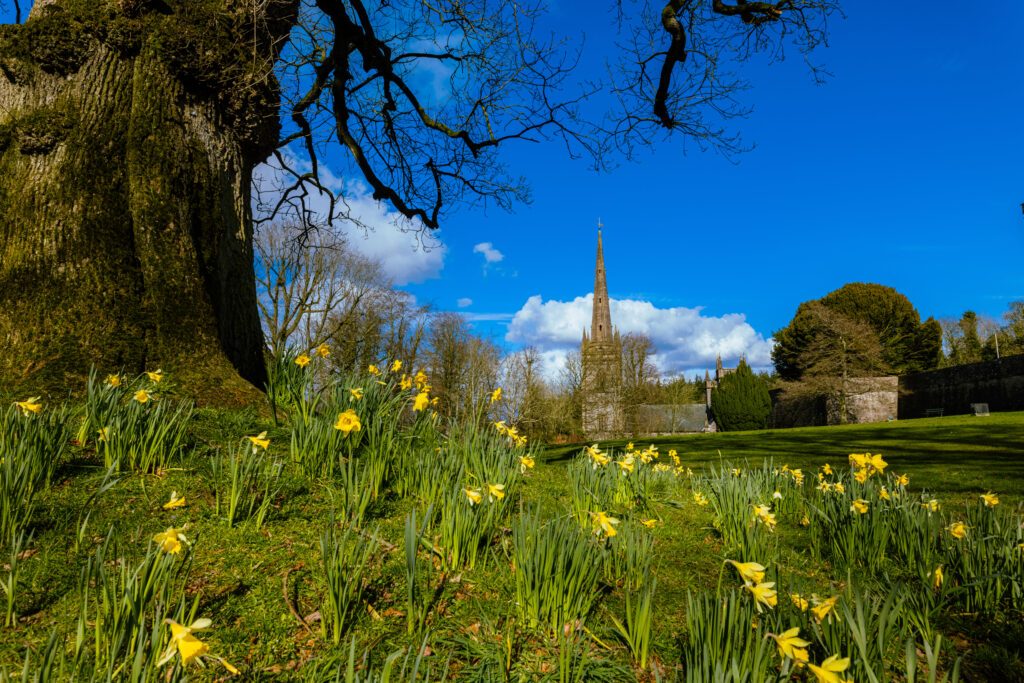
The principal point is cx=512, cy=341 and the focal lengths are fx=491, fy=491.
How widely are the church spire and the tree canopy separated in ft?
46.9

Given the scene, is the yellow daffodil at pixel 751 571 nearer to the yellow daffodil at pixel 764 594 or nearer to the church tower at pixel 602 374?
the yellow daffodil at pixel 764 594

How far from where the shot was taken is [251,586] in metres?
2.10

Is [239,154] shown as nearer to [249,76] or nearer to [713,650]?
[249,76]

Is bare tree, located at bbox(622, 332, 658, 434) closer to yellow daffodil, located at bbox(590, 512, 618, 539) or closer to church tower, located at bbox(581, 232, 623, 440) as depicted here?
church tower, located at bbox(581, 232, 623, 440)

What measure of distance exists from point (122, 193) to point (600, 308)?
135ft

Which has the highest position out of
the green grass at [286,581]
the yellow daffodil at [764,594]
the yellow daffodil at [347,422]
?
the yellow daffodil at [347,422]

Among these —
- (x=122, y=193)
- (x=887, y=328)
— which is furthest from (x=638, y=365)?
(x=122, y=193)

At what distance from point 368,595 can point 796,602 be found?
1.67 m

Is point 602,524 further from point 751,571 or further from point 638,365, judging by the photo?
point 638,365

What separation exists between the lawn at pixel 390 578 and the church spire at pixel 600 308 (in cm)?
→ 3929

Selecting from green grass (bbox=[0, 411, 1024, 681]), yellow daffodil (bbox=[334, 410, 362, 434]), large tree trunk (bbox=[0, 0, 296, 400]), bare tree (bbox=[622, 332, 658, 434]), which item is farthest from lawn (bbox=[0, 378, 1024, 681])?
bare tree (bbox=[622, 332, 658, 434])

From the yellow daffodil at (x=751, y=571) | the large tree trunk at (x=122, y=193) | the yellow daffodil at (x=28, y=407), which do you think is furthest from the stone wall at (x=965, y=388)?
the yellow daffodil at (x=28, y=407)

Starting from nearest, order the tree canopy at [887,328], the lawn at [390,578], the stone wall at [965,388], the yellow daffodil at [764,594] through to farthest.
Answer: the yellow daffodil at [764,594], the lawn at [390,578], the stone wall at [965,388], the tree canopy at [887,328]

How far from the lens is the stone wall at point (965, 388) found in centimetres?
2238
